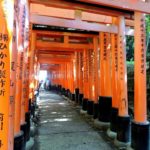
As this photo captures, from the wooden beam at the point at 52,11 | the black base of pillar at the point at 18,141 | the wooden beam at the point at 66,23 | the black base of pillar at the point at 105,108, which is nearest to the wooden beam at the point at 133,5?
the wooden beam at the point at 66,23

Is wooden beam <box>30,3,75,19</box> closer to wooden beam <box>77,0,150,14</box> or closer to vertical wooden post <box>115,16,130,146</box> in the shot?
vertical wooden post <box>115,16,130,146</box>

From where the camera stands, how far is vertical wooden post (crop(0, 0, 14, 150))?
226cm

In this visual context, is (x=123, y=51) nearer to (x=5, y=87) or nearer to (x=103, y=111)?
(x=103, y=111)

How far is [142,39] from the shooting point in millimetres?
5223

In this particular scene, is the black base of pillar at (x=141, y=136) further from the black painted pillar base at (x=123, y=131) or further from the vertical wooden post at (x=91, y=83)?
the vertical wooden post at (x=91, y=83)

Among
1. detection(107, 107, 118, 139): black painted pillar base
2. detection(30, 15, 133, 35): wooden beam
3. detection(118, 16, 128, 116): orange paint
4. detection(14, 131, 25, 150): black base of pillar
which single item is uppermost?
detection(30, 15, 133, 35): wooden beam

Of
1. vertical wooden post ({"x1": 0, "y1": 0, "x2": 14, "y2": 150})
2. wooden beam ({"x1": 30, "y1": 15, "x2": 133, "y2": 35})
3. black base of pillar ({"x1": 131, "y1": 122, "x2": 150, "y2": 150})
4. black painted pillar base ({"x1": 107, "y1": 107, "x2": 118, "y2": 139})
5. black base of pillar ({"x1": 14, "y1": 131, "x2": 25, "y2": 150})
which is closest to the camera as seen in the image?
vertical wooden post ({"x1": 0, "y1": 0, "x2": 14, "y2": 150})

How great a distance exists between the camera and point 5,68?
231cm

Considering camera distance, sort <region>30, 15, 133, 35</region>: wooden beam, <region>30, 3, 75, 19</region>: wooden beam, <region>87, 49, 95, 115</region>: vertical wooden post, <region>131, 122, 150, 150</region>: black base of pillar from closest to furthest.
A: <region>131, 122, 150, 150</region>: black base of pillar < <region>30, 15, 133, 35</region>: wooden beam < <region>30, 3, 75, 19</region>: wooden beam < <region>87, 49, 95, 115</region>: vertical wooden post

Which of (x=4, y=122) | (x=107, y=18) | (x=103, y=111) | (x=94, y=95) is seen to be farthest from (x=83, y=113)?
(x=4, y=122)

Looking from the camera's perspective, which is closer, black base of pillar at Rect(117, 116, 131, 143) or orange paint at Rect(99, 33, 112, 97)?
black base of pillar at Rect(117, 116, 131, 143)

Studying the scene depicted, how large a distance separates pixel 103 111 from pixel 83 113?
300cm

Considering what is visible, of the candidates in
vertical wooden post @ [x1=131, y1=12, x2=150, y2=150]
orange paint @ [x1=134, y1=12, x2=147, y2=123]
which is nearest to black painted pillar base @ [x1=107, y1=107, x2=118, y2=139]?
vertical wooden post @ [x1=131, y1=12, x2=150, y2=150]

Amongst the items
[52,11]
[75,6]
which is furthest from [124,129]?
[52,11]
